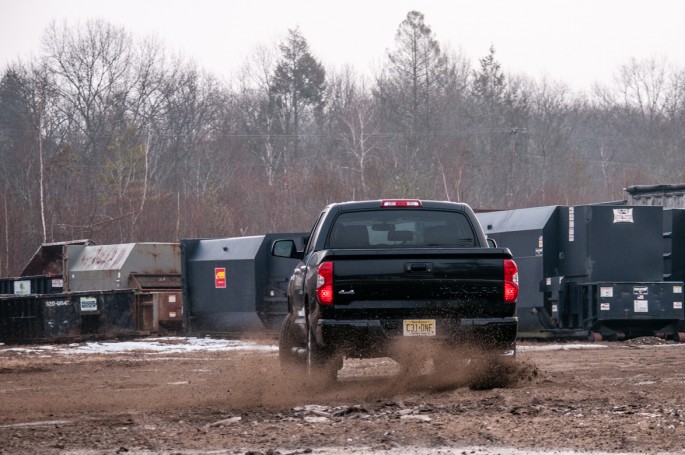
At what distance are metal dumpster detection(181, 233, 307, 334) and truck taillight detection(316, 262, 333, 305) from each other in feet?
48.1

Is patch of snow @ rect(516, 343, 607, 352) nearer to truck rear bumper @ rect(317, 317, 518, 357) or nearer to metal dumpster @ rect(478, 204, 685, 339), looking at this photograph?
metal dumpster @ rect(478, 204, 685, 339)

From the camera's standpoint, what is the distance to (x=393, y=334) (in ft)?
37.7

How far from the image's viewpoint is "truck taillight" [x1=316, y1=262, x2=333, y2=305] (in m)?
11.5

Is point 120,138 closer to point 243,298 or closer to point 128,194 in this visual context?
point 128,194

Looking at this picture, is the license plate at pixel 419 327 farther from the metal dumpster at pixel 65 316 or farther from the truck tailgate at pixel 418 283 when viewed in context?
the metal dumpster at pixel 65 316

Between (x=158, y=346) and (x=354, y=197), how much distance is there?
4387 cm

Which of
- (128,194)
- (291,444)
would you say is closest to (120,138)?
(128,194)

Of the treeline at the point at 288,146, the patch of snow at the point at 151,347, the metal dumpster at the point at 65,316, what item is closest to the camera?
the patch of snow at the point at 151,347

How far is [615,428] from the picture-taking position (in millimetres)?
9094

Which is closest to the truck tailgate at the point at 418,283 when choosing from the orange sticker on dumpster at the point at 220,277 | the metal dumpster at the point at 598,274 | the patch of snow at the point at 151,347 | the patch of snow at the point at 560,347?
the patch of snow at the point at 560,347

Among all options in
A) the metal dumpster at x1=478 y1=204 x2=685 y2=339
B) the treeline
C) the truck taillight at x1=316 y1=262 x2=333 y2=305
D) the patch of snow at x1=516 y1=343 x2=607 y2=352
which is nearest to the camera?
the truck taillight at x1=316 y1=262 x2=333 y2=305

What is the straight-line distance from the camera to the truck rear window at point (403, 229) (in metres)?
12.8

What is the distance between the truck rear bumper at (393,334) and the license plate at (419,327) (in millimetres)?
30

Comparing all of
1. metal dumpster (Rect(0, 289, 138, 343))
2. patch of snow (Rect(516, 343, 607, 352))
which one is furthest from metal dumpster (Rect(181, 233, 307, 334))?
patch of snow (Rect(516, 343, 607, 352))
